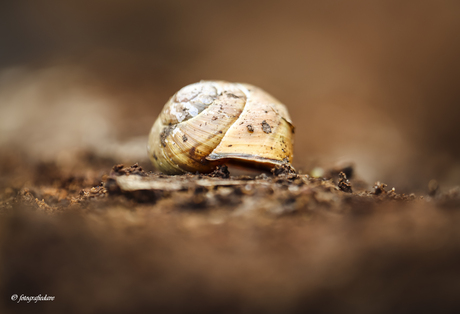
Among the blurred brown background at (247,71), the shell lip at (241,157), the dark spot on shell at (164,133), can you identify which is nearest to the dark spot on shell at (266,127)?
the shell lip at (241,157)

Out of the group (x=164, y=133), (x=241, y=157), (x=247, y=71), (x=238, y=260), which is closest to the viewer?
(x=238, y=260)

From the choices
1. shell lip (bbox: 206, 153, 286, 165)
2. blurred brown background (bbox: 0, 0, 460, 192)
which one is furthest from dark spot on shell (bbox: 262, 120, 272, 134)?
blurred brown background (bbox: 0, 0, 460, 192)

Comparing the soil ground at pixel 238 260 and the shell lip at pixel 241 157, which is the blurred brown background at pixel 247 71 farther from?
the soil ground at pixel 238 260

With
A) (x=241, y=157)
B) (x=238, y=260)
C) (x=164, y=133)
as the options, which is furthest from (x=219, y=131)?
(x=238, y=260)

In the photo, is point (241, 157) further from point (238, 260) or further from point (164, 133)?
point (238, 260)

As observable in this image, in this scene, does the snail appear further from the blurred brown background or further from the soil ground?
the blurred brown background

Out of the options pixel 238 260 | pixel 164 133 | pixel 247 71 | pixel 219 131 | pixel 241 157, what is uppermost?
pixel 247 71

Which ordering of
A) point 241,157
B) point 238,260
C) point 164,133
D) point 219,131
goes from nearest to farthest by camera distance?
→ point 238,260 → point 241,157 → point 219,131 → point 164,133
